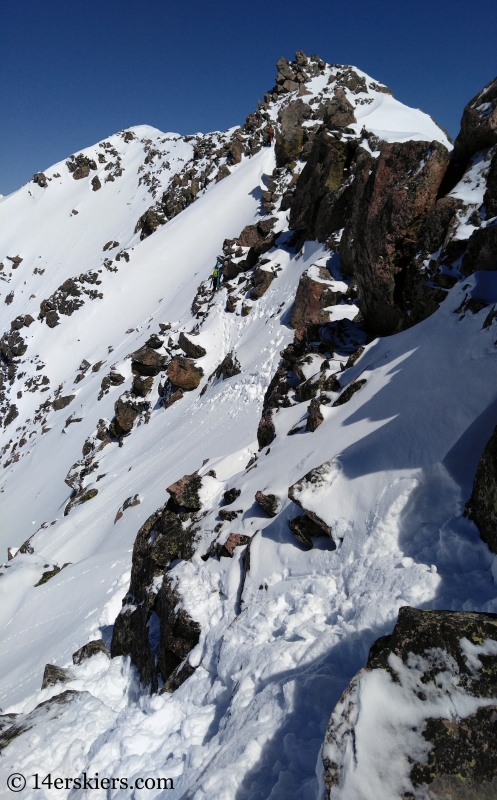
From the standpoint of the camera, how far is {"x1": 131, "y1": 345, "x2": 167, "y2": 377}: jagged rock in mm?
29016

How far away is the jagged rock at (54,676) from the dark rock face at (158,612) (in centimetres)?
114

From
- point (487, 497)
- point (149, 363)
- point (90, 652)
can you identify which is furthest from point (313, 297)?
point (487, 497)

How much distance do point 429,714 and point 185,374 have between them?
929 inches

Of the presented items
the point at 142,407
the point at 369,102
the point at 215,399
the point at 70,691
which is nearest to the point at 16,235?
the point at 369,102

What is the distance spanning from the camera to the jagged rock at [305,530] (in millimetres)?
6184

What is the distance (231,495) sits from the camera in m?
9.04

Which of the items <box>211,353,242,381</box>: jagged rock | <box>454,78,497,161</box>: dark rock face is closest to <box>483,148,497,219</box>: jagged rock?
<box>454,78,497,161</box>: dark rock face

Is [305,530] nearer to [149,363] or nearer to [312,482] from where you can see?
[312,482]

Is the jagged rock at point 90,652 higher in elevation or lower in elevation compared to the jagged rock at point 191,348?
lower

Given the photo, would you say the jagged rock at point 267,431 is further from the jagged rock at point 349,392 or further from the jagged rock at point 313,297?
the jagged rock at point 313,297

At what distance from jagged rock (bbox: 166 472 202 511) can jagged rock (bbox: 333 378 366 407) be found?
3.75m

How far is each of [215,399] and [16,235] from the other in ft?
252

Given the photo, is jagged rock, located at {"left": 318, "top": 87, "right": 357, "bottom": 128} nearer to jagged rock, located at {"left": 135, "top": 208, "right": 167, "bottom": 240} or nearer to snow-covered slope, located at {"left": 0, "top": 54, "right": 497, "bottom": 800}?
snow-covered slope, located at {"left": 0, "top": 54, "right": 497, "bottom": 800}

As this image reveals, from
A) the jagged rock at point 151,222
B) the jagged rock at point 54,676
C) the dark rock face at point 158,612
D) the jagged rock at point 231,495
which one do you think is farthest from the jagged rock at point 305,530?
the jagged rock at point 151,222
